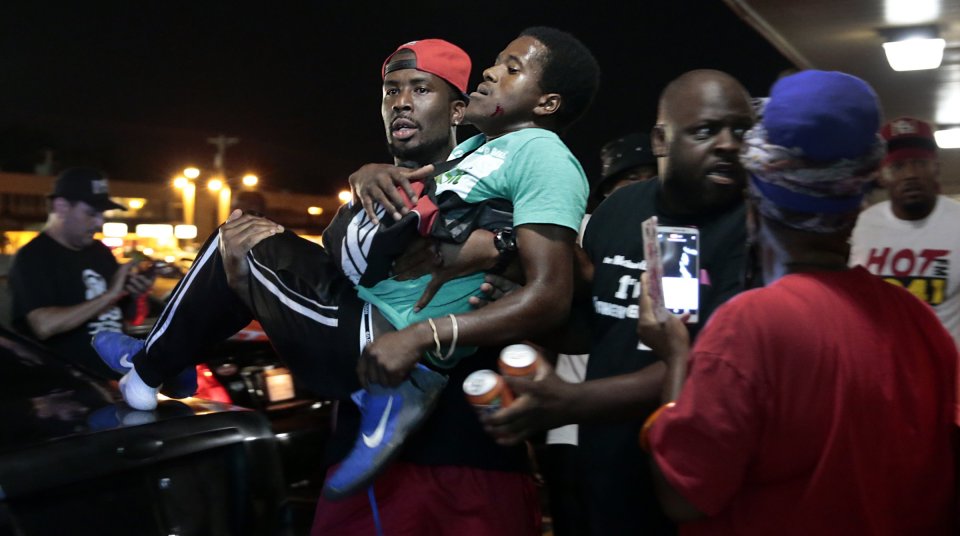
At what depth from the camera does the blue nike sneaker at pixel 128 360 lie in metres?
3.52

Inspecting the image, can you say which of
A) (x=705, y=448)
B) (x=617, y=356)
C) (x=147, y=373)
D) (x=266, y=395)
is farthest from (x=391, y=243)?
(x=266, y=395)

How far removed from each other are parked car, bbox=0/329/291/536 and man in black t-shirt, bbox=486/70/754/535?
39.6 inches

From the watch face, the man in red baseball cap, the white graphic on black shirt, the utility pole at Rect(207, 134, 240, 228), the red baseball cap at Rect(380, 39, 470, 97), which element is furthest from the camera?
the utility pole at Rect(207, 134, 240, 228)

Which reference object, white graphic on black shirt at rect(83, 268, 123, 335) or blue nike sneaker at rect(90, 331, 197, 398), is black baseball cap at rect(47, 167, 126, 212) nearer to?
white graphic on black shirt at rect(83, 268, 123, 335)

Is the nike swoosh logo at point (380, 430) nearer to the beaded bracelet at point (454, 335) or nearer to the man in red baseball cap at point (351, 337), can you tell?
the man in red baseball cap at point (351, 337)

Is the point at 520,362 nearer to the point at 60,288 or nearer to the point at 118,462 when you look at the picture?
the point at 118,462

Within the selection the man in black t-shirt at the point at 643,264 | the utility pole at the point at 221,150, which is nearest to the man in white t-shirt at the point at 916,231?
the man in black t-shirt at the point at 643,264

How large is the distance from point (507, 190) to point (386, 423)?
2.39 feet

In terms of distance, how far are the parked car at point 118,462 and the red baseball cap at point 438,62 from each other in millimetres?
1212

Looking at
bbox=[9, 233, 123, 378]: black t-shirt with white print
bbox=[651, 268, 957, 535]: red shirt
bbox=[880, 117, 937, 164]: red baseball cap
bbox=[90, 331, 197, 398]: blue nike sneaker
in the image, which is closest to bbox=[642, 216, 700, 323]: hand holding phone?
bbox=[651, 268, 957, 535]: red shirt

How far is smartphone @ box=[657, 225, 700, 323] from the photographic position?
2.61 meters

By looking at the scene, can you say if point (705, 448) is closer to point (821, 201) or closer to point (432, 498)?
point (821, 201)

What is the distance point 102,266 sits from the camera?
5.88m

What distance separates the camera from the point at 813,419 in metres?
1.90
